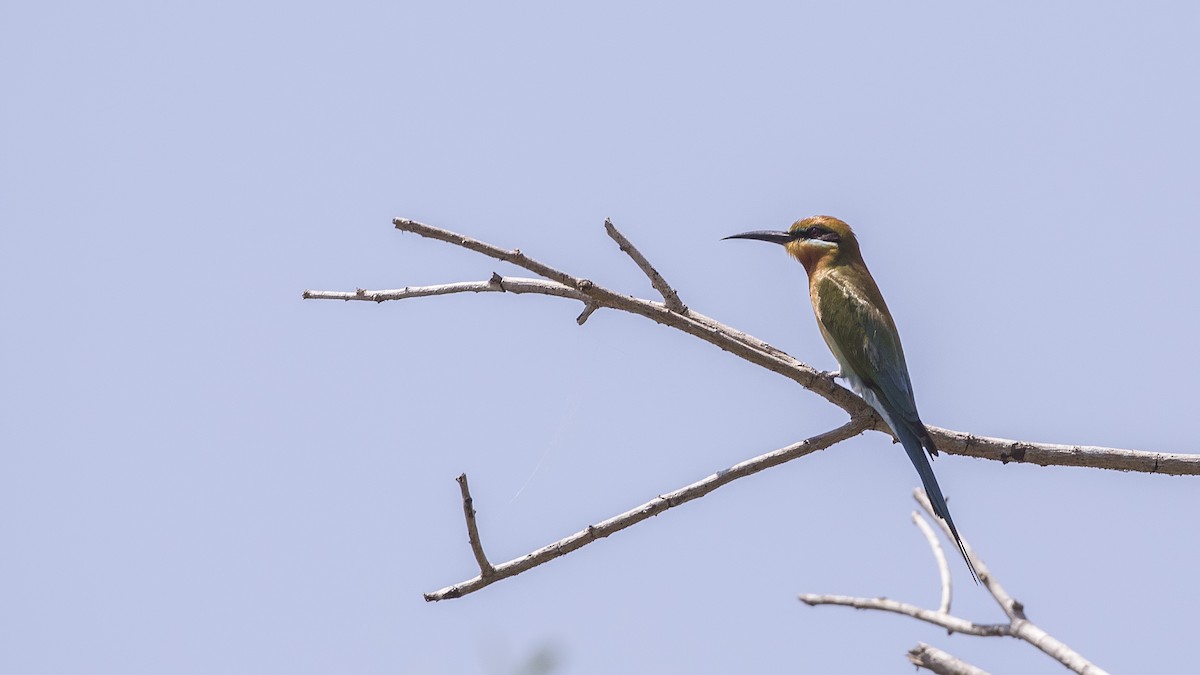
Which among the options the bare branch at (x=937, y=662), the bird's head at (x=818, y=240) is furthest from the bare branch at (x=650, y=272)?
the bird's head at (x=818, y=240)

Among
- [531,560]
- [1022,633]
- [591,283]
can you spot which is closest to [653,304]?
[591,283]

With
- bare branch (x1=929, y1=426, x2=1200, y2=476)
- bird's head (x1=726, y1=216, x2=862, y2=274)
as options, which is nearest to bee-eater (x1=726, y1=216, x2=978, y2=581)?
bird's head (x1=726, y1=216, x2=862, y2=274)

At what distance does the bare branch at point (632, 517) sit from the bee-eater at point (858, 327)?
0.61 meters

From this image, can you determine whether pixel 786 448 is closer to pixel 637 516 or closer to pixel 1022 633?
pixel 637 516

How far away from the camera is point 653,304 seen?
9.41 ft

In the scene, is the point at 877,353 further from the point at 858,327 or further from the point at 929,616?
the point at 929,616

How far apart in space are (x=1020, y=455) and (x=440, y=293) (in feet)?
4.41

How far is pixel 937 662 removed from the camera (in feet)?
5.35

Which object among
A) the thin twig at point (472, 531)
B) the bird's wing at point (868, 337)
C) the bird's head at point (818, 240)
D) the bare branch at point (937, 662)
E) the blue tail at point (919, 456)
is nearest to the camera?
the bare branch at point (937, 662)

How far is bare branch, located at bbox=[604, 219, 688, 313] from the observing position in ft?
8.99

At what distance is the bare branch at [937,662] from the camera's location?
1.59m

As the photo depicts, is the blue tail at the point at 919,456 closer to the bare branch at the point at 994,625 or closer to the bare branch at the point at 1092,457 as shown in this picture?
the bare branch at the point at 1092,457

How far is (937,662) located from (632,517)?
99 centimetres

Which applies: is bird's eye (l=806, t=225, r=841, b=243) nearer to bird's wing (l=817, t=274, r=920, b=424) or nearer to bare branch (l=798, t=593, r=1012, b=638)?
bird's wing (l=817, t=274, r=920, b=424)
